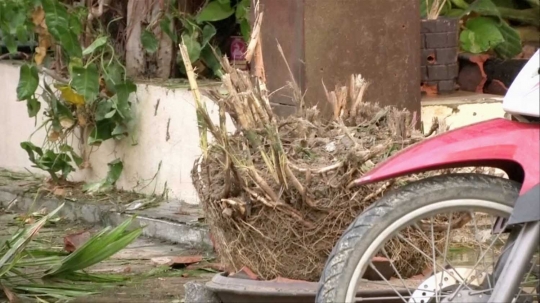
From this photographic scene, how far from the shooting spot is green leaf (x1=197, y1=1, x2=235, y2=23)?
6457mm

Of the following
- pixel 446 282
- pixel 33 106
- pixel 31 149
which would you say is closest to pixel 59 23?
pixel 33 106

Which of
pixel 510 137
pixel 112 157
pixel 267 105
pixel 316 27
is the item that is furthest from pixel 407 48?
pixel 112 157

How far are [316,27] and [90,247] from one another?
1337 mm

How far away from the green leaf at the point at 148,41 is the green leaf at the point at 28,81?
715mm

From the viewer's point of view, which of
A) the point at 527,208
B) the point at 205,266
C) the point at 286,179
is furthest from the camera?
the point at 205,266

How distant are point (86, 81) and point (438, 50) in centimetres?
202

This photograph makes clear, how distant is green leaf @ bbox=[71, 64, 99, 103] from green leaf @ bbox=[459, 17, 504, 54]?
7.00 feet

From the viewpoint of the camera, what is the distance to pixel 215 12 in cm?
648


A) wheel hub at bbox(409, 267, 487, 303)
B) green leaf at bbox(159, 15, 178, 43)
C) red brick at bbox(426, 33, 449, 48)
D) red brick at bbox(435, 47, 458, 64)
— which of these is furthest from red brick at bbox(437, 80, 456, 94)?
wheel hub at bbox(409, 267, 487, 303)

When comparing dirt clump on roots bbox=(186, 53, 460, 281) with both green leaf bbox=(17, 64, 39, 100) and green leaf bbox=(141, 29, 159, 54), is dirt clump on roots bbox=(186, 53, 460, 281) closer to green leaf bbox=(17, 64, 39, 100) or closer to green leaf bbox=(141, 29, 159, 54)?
green leaf bbox=(141, 29, 159, 54)

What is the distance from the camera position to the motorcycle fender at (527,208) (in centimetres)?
290

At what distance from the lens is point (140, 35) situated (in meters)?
6.71

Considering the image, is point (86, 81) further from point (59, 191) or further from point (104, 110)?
point (59, 191)

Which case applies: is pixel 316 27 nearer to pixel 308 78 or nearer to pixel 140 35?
pixel 308 78
